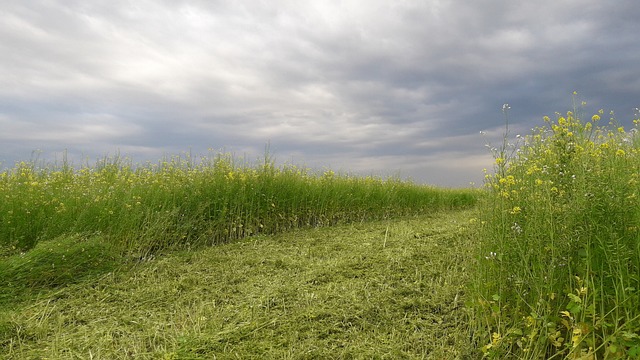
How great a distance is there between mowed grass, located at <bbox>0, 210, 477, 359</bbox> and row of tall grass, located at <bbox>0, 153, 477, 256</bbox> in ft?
1.60

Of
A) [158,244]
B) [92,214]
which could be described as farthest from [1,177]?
[158,244]

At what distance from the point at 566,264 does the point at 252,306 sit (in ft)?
7.08

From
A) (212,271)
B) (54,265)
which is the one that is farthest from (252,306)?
(54,265)

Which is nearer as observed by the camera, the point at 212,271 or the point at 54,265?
the point at 54,265

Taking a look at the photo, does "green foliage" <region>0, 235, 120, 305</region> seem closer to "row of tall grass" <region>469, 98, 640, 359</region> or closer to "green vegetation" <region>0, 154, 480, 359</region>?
"green vegetation" <region>0, 154, 480, 359</region>

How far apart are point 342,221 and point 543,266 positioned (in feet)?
16.1

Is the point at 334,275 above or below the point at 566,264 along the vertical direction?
below

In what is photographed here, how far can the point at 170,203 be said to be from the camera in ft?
18.3

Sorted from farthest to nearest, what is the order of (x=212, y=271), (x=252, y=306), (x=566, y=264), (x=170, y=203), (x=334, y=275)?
(x=170, y=203) → (x=212, y=271) → (x=334, y=275) → (x=252, y=306) → (x=566, y=264)

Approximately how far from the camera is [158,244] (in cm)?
505

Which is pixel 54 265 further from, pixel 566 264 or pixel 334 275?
pixel 566 264

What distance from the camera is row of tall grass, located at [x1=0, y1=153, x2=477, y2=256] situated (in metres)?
4.72

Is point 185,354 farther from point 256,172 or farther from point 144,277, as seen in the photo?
point 256,172

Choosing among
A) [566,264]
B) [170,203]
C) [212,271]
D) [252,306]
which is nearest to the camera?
[566,264]
